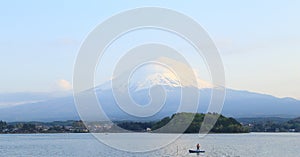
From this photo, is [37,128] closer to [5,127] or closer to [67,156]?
[5,127]

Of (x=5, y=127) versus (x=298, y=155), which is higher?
(x=5, y=127)

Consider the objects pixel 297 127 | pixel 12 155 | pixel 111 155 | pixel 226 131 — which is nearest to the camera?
pixel 111 155

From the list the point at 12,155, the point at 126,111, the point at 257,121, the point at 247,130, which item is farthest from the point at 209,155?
the point at 257,121

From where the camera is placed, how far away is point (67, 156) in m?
48.9

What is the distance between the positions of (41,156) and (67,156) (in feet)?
8.37

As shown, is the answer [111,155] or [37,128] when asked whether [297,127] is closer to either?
[37,128]

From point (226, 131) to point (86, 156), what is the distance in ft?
204

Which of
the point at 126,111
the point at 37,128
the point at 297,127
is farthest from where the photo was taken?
the point at 37,128

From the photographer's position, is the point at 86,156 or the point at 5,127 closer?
the point at 86,156

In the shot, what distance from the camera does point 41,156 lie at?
163ft

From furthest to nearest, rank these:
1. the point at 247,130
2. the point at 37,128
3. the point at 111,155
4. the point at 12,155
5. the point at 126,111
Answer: the point at 37,128 → the point at 247,130 → the point at 12,155 → the point at 111,155 → the point at 126,111

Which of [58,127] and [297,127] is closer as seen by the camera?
[297,127]

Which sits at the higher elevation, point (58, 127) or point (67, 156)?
point (58, 127)

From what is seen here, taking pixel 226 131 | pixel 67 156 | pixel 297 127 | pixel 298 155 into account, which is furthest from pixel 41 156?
pixel 297 127
